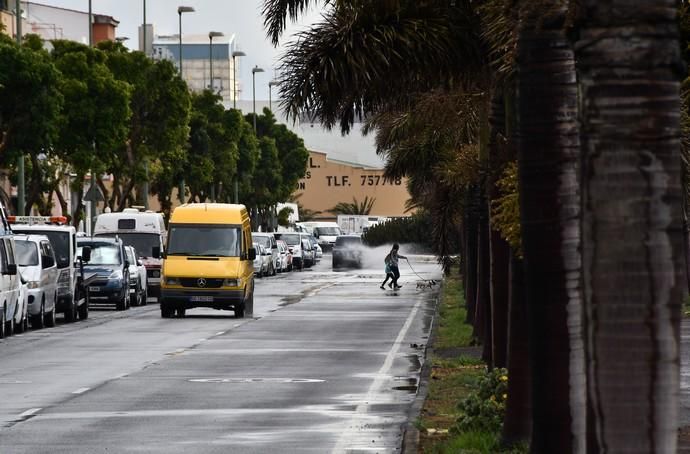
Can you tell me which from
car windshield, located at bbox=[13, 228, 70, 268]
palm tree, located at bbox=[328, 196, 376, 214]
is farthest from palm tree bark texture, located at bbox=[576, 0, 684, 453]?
palm tree, located at bbox=[328, 196, 376, 214]

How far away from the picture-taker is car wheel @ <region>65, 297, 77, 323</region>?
42.5 metres

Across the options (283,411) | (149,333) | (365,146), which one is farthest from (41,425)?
(365,146)

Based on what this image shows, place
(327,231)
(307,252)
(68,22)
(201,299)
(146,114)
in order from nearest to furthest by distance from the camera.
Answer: (201,299) → (146,114) → (307,252) → (68,22) → (327,231)

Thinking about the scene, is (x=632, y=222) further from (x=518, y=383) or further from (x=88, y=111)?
(x=88, y=111)

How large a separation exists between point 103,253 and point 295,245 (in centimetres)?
5257

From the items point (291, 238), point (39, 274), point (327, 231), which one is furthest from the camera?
point (327, 231)

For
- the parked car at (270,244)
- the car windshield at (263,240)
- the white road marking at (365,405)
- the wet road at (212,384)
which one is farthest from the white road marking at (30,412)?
the car windshield at (263,240)

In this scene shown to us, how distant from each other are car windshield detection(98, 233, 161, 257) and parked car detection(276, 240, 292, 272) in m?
35.4

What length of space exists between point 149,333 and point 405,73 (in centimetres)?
1736

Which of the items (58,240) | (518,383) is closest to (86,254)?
(58,240)

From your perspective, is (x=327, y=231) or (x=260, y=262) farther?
(x=327, y=231)

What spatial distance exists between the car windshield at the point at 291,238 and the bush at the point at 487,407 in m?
85.2

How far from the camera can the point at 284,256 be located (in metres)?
96.3

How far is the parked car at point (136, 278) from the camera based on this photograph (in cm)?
5200
